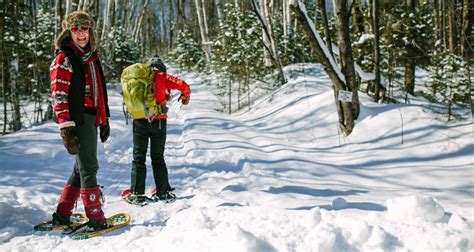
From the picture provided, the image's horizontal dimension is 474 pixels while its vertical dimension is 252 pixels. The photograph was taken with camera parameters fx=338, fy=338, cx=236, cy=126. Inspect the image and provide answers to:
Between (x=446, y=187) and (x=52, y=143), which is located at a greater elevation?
(x=52, y=143)

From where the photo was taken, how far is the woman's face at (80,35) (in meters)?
2.96

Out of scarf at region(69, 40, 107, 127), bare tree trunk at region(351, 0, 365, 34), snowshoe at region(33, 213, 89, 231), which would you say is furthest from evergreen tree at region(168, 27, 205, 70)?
snowshoe at region(33, 213, 89, 231)

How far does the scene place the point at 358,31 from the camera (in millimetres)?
11320

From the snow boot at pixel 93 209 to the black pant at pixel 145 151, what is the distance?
2.73 ft

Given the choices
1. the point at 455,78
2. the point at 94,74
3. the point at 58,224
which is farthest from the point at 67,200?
the point at 455,78

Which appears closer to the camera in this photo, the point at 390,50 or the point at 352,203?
the point at 352,203

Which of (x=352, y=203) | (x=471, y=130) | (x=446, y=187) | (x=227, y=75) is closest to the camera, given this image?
(x=352, y=203)

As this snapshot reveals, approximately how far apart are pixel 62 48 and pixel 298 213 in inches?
96.5

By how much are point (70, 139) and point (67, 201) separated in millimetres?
781

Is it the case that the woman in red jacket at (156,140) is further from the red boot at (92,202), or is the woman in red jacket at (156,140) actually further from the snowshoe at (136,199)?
the red boot at (92,202)

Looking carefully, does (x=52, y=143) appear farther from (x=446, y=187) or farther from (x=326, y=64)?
(x=446, y=187)

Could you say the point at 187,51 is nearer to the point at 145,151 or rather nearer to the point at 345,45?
the point at 345,45

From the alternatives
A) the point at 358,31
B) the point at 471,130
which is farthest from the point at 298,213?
the point at 358,31

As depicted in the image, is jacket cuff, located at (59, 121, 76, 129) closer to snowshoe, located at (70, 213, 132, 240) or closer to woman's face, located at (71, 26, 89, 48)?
woman's face, located at (71, 26, 89, 48)
